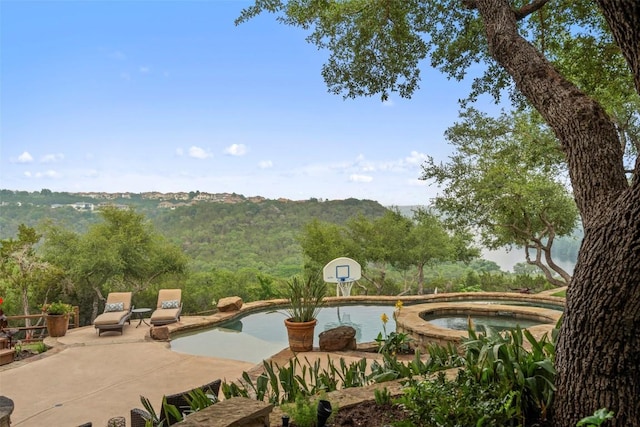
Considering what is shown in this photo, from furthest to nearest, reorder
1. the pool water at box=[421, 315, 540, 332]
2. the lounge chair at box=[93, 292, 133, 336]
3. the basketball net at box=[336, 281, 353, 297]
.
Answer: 1. the basketball net at box=[336, 281, 353, 297]
2. the pool water at box=[421, 315, 540, 332]
3. the lounge chair at box=[93, 292, 133, 336]

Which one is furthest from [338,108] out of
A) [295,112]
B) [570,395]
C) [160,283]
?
[570,395]

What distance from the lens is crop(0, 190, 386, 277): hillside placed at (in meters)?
19.6

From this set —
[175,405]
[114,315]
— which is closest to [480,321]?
[114,315]

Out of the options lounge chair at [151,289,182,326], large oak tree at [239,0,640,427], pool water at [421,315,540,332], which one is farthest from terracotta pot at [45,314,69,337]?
large oak tree at [239,0,640,427]

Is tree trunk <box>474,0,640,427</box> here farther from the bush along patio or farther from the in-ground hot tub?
the in-ground hot tub

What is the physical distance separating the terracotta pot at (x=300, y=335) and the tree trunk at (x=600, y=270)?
178 inches

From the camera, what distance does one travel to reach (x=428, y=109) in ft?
80.4

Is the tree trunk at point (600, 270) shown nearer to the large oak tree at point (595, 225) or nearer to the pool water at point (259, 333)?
the large oak tree at point (595, 225)

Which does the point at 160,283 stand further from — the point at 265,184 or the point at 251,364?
the point at 265,184

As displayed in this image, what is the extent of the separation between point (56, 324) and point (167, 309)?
1983mm

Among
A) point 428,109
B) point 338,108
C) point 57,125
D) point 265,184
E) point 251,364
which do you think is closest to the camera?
point 251,364

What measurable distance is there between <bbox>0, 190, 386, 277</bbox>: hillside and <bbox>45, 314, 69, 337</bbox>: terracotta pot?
34.4ft

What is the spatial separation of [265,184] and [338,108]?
9.42m

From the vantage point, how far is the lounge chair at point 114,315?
836cm
